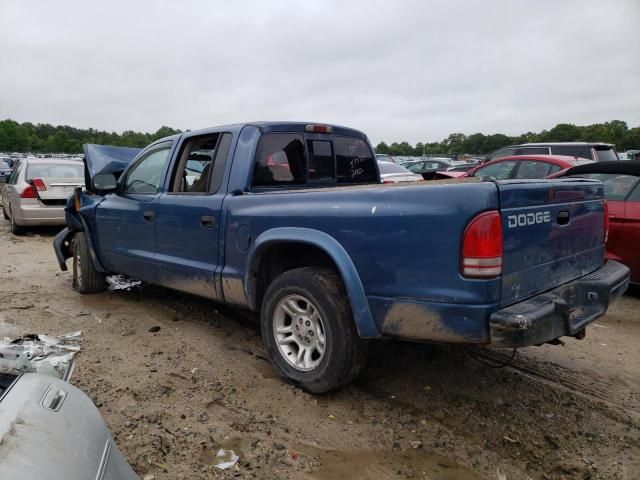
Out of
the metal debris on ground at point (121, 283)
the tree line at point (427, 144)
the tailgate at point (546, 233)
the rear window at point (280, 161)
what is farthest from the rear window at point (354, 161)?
the tree line at point (427, 144)

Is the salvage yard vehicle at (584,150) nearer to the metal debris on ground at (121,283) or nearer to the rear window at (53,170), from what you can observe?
the metal debris on ground at (121,283)

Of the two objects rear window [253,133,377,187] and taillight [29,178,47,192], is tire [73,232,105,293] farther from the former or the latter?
taillight [29,178,47,192]

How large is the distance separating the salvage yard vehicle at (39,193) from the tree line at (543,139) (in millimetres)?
41390

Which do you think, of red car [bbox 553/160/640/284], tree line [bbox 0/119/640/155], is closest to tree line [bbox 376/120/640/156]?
tree line [bbox 0/119/640/155]

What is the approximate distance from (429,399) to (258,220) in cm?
167

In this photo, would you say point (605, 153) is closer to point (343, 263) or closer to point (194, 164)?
point (194, 164)

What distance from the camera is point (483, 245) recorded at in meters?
2.45

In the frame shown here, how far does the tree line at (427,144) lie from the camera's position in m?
52.2

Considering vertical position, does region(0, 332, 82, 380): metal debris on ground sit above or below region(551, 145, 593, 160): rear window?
below

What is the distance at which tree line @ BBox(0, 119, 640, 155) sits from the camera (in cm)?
5222

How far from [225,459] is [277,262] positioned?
1.43 metres

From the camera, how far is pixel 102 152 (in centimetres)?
574

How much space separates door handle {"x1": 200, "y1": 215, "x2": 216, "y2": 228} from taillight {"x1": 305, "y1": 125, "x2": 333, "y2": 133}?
43.5 inches

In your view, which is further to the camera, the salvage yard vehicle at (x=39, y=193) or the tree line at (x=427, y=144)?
the tree line at (x=427, y=144)
